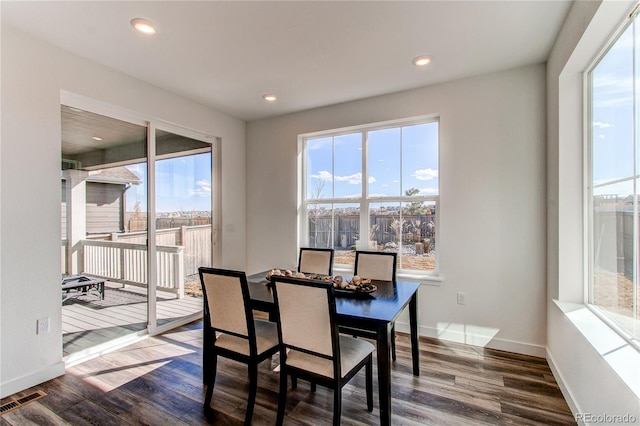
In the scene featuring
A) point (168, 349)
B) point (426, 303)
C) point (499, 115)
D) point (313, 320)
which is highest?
point (499, 115)

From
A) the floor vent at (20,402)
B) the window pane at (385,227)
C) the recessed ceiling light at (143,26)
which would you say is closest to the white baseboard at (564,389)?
the window pane at (385,227)

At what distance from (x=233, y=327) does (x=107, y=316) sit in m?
1.90

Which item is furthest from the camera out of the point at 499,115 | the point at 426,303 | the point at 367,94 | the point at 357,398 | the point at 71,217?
the point at 367,94

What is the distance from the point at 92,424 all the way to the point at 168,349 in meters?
1.05

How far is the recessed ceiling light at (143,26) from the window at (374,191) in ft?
7.34

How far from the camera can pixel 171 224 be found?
3586 mm

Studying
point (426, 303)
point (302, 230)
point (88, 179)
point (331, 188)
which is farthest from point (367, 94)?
point (88, 179)

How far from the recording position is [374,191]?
3697mm

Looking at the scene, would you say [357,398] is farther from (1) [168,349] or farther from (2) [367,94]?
(2) [367,94]

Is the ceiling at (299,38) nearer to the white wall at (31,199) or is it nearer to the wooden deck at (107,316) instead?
the white wall at (31,199)

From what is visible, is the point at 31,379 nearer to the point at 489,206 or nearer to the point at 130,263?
the point at 130,263

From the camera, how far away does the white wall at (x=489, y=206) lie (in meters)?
2.79

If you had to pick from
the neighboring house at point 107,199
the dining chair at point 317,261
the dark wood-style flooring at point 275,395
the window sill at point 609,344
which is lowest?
the dark wood-style flooring at point 275,395

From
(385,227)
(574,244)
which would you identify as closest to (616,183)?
(574,244)
